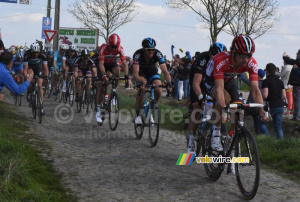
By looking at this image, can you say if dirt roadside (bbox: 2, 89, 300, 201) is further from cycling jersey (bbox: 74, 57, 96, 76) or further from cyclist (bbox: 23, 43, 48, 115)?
cycling jersey (bbox: 74, 57, 96, 76)

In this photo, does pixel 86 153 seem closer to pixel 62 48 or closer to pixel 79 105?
pixel 79 105

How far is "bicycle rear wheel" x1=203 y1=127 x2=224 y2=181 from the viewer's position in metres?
6.46

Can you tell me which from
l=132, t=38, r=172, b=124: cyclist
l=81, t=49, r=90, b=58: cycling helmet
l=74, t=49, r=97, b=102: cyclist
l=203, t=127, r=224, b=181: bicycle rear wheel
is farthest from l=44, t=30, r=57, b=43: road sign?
l=203, t=127, r=224, b=181: bicycle rear wheel

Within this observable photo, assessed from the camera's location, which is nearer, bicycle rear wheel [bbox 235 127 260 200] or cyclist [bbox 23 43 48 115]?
bicycle rear wheel [bbox 235 127 260 200]

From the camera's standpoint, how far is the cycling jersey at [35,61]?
13828 millimetres

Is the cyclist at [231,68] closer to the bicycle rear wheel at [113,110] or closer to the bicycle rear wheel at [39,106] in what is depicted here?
the bicycle rear wheel at [113,110]

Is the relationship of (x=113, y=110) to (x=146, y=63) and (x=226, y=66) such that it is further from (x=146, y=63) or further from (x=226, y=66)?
(x=226, y=66)

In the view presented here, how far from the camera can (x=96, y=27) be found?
4300 centimetres

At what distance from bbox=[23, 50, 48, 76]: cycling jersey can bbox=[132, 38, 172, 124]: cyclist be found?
471 centimetres

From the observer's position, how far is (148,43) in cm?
966

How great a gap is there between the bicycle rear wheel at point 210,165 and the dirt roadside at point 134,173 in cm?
10

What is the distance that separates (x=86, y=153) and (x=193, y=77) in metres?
2.45

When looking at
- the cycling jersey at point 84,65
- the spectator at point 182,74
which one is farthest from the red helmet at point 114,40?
the spectator at point 182,74

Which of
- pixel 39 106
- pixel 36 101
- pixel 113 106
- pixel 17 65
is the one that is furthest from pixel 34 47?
pixel 17 65
